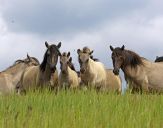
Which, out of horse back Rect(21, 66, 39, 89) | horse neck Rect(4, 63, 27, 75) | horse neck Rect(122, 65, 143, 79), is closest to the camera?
horse neck Rect(122, 65, 143, 79)

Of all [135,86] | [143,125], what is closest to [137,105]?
[143,125]

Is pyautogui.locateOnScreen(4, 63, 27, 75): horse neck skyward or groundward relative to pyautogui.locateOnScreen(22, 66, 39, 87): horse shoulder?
skyward

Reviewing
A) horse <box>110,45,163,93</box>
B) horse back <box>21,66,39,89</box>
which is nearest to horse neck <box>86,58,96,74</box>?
horse <box>110,45,163,93</box>

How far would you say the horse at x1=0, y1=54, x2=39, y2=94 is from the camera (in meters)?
17.9

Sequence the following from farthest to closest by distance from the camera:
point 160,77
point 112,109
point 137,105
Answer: point 160,77 < point 137,105 < point 112,109

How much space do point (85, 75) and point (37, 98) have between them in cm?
802

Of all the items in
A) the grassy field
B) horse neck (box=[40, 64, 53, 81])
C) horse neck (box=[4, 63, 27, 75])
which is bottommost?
the grassy field

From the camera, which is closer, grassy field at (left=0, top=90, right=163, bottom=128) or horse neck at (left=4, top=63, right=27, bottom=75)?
grassy field at (left=0, top=90, right=163, bottom=128)

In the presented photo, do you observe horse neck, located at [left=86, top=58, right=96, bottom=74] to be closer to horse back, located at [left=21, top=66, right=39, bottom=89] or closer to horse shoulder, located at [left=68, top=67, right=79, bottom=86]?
horse shoulder, located at [left=68, top=67, right=79, bottom=86]

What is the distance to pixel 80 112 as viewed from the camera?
8.22 m

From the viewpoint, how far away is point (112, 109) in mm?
8867

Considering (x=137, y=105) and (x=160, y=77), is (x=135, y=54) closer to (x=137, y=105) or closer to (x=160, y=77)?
(x=160, y=77)

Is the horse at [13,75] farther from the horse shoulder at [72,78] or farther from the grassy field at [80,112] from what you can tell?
the grassy field at [80,112]

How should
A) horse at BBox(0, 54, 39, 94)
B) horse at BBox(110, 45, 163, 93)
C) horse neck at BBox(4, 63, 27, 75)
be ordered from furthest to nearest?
horse neck at BBox(4, 63, 27, 75)
horse at BBox(0, 54, 39, 94)
horse at BBox(110, 45, 163, 93)
